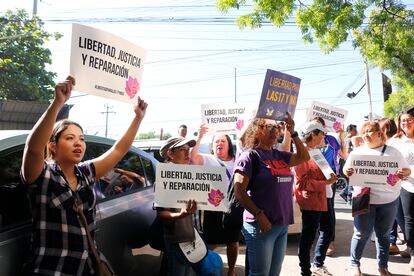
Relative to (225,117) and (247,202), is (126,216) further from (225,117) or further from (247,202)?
(225,117)

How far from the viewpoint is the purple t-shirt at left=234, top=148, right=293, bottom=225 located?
9.86 feet

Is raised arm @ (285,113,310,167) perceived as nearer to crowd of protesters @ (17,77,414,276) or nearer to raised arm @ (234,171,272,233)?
crowd of protesters @ (17,77,414,276)

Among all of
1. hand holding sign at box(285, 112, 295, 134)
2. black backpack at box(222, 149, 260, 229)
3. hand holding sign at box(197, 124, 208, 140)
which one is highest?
hand holding sign at box(197, 124, 208, 140)

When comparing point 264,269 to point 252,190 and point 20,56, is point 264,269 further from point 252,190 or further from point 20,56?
point 20,56

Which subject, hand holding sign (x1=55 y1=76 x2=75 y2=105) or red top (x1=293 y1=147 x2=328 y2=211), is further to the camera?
red top (x1=293 y1=147 x2=328 y2=211)

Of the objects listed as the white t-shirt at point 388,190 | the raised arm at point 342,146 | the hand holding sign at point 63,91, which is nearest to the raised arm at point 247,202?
the hand holding sign at point 63,91

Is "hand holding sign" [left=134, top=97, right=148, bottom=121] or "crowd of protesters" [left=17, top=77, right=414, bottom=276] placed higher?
"hand holding sign" [left=134, top=97, right=148, bottom=121]

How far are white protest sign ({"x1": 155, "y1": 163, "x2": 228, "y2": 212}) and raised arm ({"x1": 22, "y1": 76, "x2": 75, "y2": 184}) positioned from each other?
1.13m

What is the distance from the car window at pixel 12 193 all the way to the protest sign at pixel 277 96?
1.92 metres

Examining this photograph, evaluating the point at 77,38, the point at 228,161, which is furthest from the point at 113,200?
the point at 228,161

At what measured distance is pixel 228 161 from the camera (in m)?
4.78

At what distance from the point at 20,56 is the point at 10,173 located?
14667 mm

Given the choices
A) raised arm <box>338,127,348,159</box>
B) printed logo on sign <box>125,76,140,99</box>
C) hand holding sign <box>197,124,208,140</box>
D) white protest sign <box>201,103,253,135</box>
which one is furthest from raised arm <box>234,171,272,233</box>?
raised arm <box>338,127,348,159</box>

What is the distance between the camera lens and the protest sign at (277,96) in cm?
344
